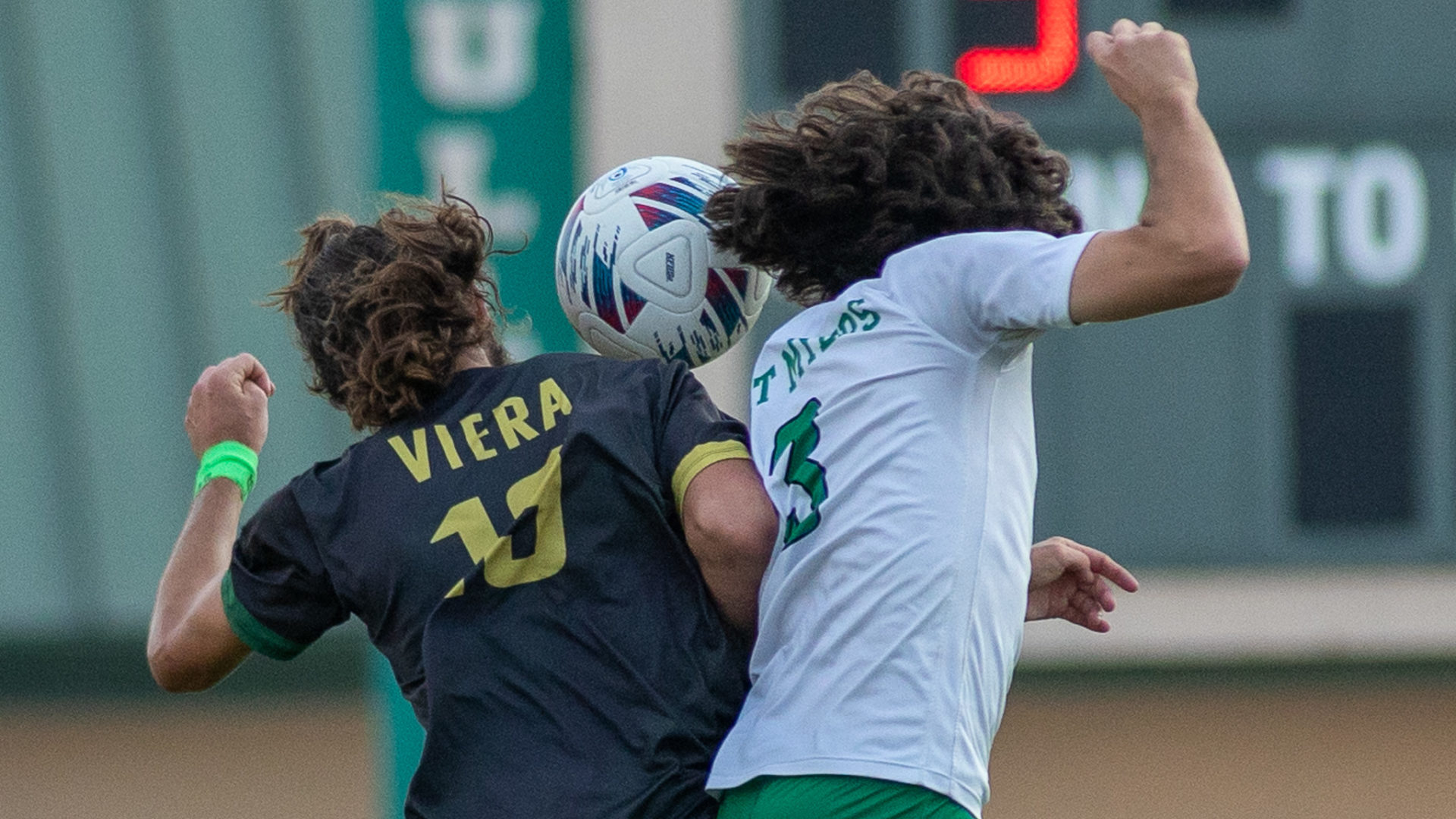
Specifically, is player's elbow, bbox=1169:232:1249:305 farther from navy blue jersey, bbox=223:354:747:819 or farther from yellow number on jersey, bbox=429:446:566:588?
yellow number on jersey, bbox=429:446:566:588

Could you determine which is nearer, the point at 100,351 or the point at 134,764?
the point at 100,351

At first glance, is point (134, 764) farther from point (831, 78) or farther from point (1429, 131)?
point (1429, 131)

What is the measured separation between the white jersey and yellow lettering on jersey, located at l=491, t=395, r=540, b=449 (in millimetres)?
253

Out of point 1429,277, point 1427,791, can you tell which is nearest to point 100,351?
point 1429,277

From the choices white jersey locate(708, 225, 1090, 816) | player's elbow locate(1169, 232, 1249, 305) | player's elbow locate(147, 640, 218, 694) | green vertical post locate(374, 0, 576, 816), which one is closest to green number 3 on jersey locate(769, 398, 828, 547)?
white jersey locate(708, 225, 1090, 816)

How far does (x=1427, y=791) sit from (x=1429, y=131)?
7.69 feet

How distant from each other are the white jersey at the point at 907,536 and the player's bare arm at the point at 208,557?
61 cm

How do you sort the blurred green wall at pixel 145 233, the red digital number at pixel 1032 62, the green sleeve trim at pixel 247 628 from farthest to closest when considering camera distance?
the blurred green wall at pixel 145 233 → the red digital number at pixel 1032 62 → the green sleeve trim at pixel 247 628

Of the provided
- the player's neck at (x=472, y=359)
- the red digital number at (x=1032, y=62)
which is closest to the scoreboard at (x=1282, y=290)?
the red digital number at (x=1032, y=62)

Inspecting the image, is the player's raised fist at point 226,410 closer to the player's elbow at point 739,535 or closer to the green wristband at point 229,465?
the green wristband at point 229,465

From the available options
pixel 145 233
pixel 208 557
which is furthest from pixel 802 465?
pixel 145 233

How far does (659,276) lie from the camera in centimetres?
230

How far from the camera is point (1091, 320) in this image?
189 centimetres

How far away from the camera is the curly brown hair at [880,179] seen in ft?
6.66
